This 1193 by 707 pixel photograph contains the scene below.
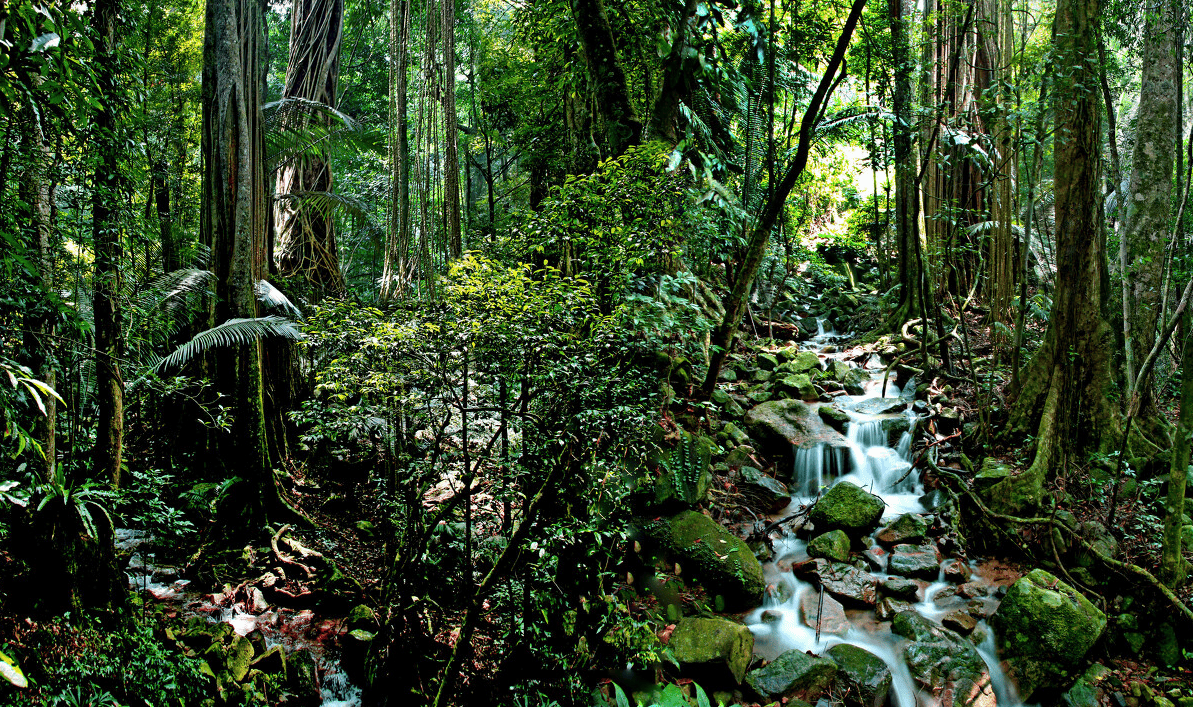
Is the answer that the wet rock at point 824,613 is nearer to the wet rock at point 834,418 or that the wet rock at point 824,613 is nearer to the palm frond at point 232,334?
the wet rock at point 834,418

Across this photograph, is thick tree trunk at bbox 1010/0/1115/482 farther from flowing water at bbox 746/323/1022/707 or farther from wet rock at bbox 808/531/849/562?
wet rock at bbox 808/531/849/562

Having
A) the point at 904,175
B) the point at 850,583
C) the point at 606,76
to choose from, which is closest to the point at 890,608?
the point at 850,583

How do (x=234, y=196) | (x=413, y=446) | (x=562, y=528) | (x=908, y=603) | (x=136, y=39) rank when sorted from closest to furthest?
1. (x=562, y=528)
2. (x=413, y=446)
3. (x=234, y=196)
4. (x=908, y=603)
5. (x=136, y=39)

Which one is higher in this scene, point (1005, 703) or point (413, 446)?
point (413, 446)

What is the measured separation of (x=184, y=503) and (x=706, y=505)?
169 inches

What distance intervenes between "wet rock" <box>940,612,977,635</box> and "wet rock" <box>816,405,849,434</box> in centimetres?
288

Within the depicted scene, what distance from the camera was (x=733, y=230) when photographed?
671cm

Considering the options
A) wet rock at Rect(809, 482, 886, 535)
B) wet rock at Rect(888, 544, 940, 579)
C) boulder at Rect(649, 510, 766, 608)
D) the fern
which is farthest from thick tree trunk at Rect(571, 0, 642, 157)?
wet rock at Rect(888, 544, 940, 579)

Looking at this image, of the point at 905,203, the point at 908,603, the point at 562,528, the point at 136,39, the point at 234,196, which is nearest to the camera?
the point at 562,528

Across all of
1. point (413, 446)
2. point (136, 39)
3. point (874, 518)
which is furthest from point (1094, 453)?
point (136, 39)

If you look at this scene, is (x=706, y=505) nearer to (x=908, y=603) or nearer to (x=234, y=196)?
(x=908, y=603)

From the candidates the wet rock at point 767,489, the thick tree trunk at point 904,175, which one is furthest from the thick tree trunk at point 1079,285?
the wet rock at point 767,489

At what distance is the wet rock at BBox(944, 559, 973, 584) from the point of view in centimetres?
554

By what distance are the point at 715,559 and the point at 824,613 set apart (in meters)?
0.99
